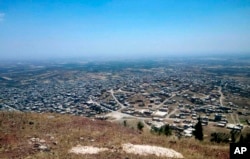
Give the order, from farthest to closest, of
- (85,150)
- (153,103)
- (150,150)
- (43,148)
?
1. (153,103)
2. (150,150)
3. (85,150)
4. (43,148)

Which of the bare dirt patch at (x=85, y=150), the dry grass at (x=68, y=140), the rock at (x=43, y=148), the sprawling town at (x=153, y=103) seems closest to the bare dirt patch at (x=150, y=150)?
the dry grass at (x=68, y=140)

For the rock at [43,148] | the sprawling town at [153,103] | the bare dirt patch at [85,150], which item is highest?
the rock at [43,148]

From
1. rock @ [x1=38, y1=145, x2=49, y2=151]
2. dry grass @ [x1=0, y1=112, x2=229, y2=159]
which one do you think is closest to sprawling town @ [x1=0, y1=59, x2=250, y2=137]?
dry grass @ [x1=0, y1=112, x2=229, y2=159]

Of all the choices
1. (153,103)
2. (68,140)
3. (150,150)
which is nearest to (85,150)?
(68,140)

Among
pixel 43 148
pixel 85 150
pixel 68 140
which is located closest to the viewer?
pixel 43 148

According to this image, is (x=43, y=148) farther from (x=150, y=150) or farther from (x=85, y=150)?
(x=150, y=150)

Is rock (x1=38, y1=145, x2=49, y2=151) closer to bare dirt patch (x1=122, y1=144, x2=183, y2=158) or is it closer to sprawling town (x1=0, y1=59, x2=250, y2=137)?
bare dirt patch (x1=122, y1=144, x2=183, y2=158)

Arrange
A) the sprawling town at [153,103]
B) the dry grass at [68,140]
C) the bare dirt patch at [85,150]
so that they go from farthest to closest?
1. the sprawling town at [153,103]
2. the bare dirt patch at [85,150]
3. the dry grass at [68,140]

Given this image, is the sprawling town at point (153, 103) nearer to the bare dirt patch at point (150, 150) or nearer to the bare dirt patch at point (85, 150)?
the bare dirt patch at point (150, 150)

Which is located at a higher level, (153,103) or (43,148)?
(43,148)

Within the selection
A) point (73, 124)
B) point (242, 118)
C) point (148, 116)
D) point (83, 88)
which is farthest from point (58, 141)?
point (83, 88)
